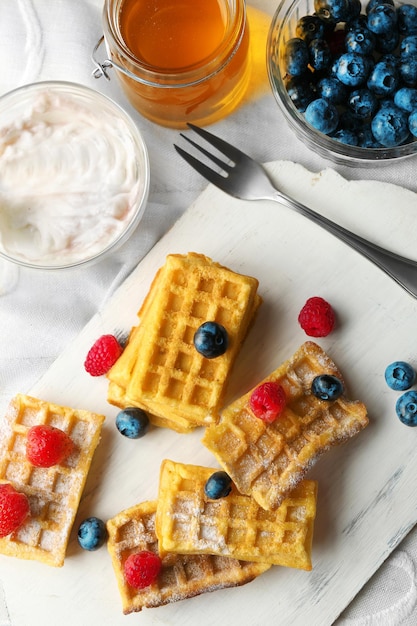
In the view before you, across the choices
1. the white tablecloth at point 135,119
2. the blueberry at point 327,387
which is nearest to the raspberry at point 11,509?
the white tablecloth at point 135,119

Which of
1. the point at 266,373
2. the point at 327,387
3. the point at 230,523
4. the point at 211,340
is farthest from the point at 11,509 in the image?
the point at 327,387

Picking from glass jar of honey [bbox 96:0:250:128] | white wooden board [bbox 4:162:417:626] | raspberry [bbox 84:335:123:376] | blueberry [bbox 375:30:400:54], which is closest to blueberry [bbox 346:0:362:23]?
blueberry [bbox 375:30:400:54]

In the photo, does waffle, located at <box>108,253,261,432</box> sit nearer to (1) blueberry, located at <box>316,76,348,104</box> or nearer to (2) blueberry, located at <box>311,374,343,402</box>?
(2) blueberry, located at <box>311,374,343,402</box>

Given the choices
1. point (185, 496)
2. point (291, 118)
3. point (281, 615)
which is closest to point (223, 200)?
point (291, 118)

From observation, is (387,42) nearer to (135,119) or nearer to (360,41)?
(360,41)

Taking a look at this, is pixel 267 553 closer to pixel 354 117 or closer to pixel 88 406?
pixel 88 406
